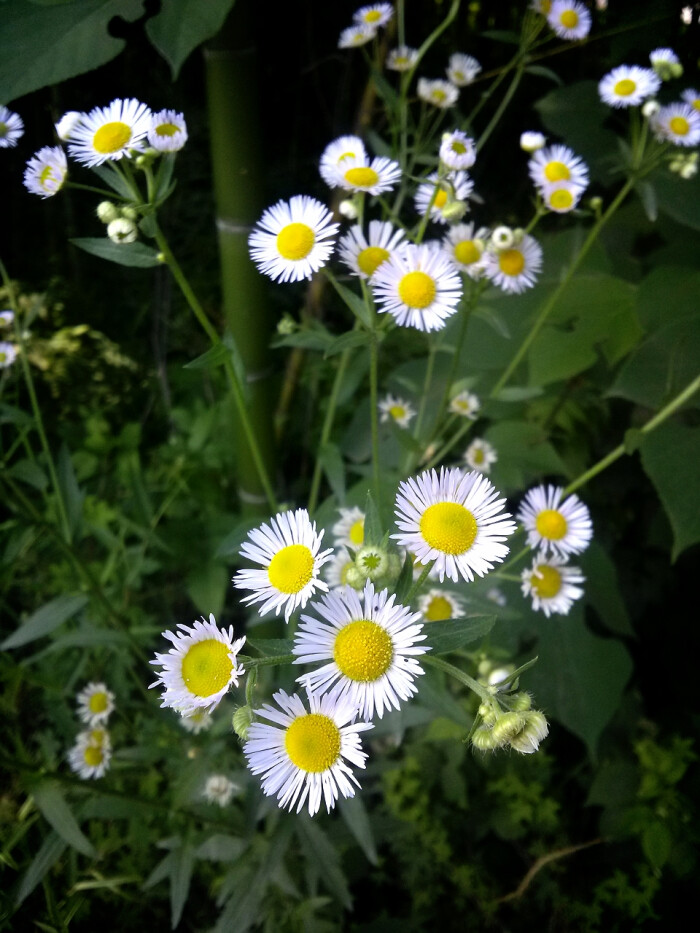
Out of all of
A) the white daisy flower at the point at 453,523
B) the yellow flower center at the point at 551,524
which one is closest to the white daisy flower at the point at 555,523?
the yellow flower center at the point at 551,524

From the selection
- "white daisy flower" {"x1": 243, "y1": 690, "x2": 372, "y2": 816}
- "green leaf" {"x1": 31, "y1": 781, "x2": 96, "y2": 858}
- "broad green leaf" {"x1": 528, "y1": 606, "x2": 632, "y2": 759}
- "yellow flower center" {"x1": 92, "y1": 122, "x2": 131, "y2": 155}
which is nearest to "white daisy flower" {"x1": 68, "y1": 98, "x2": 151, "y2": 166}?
"yellow flower center" {"x1": 92, "y1": 122, "x2": 131, "y2": 155}

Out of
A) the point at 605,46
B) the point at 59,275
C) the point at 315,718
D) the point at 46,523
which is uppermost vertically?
the point at 605,46

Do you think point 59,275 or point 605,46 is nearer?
point 605,46

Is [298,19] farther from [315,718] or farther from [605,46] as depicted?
[315,718]

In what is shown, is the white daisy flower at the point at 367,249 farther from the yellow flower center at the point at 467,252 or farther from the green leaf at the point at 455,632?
the green leaf at the point at 455,632

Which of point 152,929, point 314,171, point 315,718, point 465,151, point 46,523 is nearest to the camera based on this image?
point 315,718

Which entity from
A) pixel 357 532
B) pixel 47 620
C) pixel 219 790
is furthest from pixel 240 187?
pixel 219 790

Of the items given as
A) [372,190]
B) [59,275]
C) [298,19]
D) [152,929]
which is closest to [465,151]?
[372,190]
